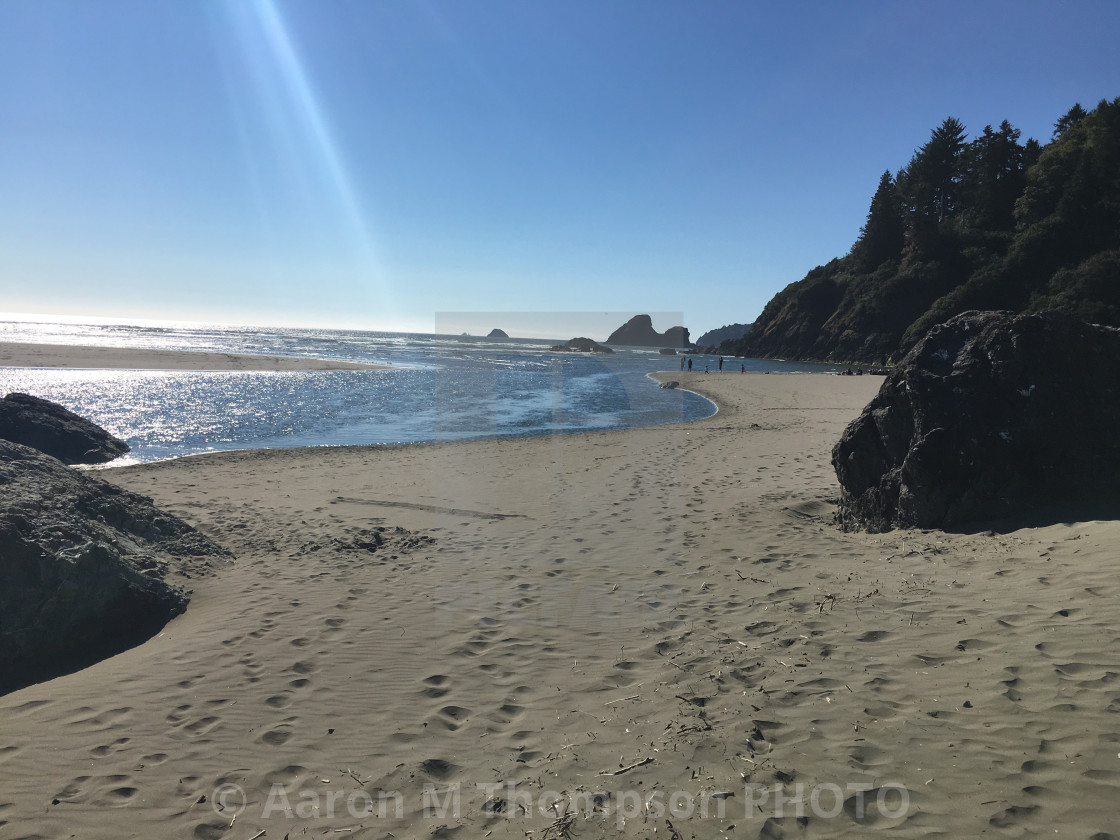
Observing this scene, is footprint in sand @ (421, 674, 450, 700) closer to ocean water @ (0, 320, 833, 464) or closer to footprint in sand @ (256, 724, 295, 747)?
footprint in sand @ (256, 724, 295, 747)

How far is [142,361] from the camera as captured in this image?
159ft

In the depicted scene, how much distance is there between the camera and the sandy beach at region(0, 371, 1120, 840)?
288 cm

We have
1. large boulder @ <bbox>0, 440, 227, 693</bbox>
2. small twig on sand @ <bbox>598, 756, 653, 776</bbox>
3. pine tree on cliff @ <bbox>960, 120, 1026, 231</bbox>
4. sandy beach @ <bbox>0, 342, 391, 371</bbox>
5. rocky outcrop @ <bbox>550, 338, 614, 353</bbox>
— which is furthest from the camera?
rocky outcrop @ <bbox>550, 338, 614, 353</bbox>

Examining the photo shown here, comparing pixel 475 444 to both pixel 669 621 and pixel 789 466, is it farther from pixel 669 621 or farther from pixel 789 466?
pixel 669 621

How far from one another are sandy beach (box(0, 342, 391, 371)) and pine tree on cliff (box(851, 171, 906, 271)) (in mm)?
67190

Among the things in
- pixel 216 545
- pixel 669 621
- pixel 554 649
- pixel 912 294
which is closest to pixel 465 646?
pixel 554 649

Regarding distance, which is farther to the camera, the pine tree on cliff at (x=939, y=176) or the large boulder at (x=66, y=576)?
the pine tree on cliff at (x=939, y=176)

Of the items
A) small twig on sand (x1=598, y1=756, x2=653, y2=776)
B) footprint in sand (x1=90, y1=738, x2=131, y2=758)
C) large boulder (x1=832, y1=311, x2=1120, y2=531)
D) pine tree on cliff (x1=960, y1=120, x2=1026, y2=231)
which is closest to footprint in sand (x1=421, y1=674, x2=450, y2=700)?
small twig on sand (x1=598, y1=756, x2=653, y2=776)

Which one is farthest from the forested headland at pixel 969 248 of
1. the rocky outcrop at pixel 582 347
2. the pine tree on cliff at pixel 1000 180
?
the rocky outcrop at pixel 582 347

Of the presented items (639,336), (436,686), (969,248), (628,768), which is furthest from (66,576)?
(639,336)

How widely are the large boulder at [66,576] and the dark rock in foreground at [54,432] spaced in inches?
390

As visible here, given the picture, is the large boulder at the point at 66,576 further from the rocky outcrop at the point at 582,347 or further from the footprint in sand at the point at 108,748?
the rocky outcrop at the point at 582,347

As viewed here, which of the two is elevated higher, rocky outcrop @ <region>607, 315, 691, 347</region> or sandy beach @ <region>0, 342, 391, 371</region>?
rocky outcrop @ <region>607, 315, 691, 347</region>

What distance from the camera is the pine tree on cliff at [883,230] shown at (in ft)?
251
